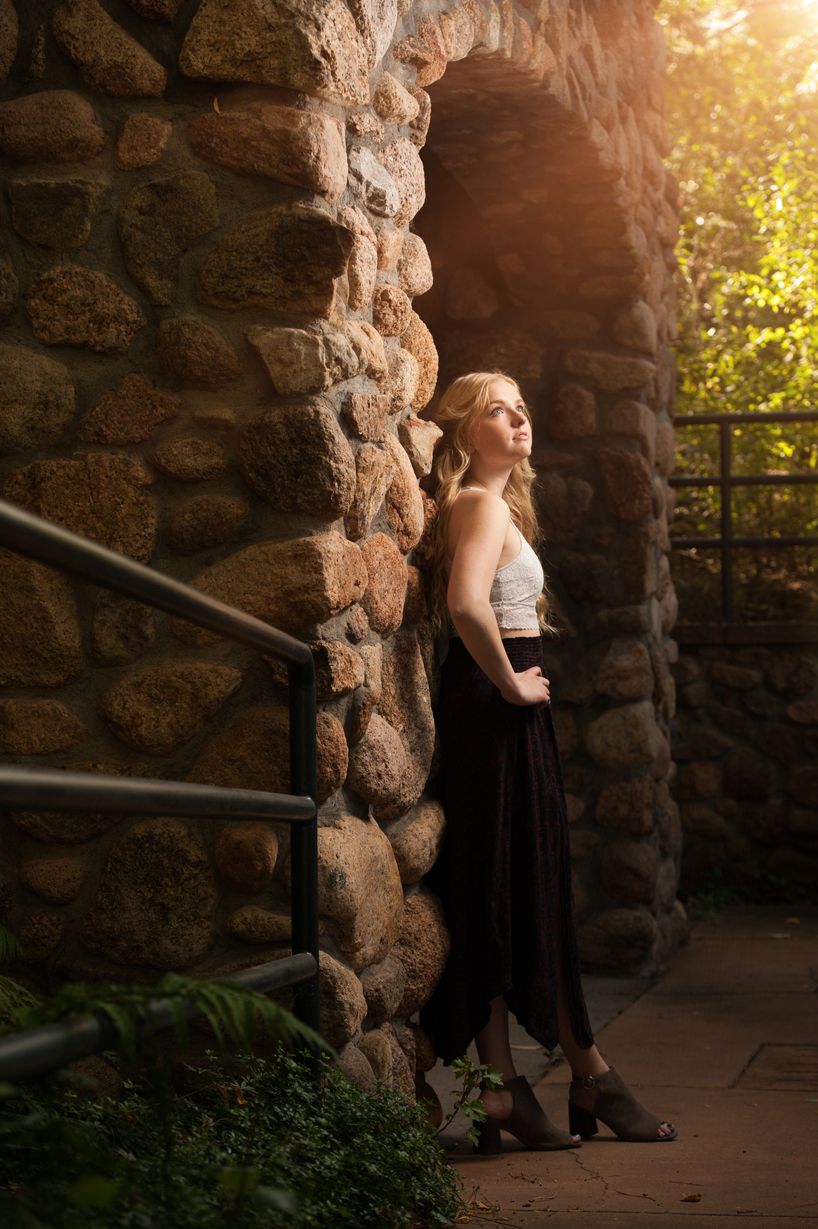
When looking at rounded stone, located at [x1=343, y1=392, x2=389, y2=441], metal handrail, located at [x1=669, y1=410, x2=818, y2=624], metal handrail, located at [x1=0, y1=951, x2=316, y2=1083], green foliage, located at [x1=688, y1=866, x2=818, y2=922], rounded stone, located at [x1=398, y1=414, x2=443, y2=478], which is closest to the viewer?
metal handrail, located at [x1=0, y1=951, x2=316, y2=1083]

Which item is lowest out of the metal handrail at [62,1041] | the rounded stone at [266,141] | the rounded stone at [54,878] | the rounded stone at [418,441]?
the rounded stone at [54,878]

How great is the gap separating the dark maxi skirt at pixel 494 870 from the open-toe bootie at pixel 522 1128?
127 millimetres

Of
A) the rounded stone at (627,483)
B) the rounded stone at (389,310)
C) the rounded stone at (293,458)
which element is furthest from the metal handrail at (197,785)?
the rounded stone at (627,483)

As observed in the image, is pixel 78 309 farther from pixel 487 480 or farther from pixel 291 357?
pixel 487 480

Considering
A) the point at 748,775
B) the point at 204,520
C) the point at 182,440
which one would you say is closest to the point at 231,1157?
the point at 204,520

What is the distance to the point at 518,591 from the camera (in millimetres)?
3438

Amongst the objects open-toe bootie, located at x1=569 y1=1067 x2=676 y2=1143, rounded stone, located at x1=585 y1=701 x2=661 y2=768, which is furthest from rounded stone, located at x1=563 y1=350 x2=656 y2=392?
open-toe bootie, located at x1=569 y1=1067 x2=676 y2=1143

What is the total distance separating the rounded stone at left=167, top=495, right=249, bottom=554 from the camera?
8.46 feet

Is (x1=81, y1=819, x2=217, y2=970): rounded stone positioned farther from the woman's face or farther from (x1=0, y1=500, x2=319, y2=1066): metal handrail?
the woman's face

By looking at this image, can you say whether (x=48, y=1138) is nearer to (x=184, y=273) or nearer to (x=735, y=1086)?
(x=184, y=273)

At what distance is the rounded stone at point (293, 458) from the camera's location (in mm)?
2559

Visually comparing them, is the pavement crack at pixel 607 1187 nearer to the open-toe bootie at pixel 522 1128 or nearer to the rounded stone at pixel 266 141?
the open-toe bootie at pixel 522 1128

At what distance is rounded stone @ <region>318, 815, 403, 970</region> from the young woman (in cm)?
42

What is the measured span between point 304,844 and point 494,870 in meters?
0.93
